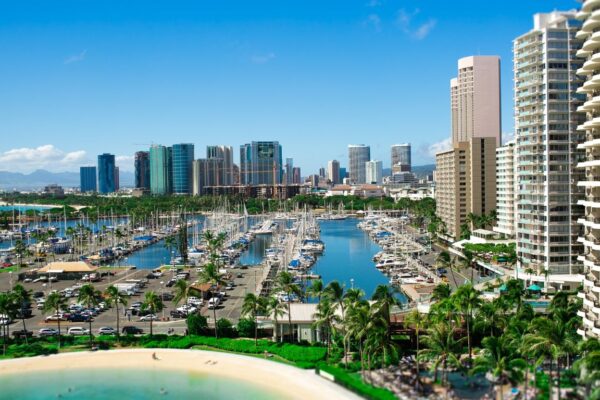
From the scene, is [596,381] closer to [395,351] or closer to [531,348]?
[531,348]

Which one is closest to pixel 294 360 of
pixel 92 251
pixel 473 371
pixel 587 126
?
pixel 473 371

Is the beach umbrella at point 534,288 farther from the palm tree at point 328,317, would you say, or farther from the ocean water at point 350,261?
the palm tree at point 328,317

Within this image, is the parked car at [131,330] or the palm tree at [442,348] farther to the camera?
the parked car at [131,330]

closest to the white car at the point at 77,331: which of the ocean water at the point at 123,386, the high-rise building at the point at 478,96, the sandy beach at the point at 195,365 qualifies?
the sandy beach at the point at 195,365

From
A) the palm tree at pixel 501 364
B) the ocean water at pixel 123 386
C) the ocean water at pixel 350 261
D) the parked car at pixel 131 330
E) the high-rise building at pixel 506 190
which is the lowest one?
the ocean water at pixel 123 386

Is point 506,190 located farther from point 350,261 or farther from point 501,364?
point 501,364
